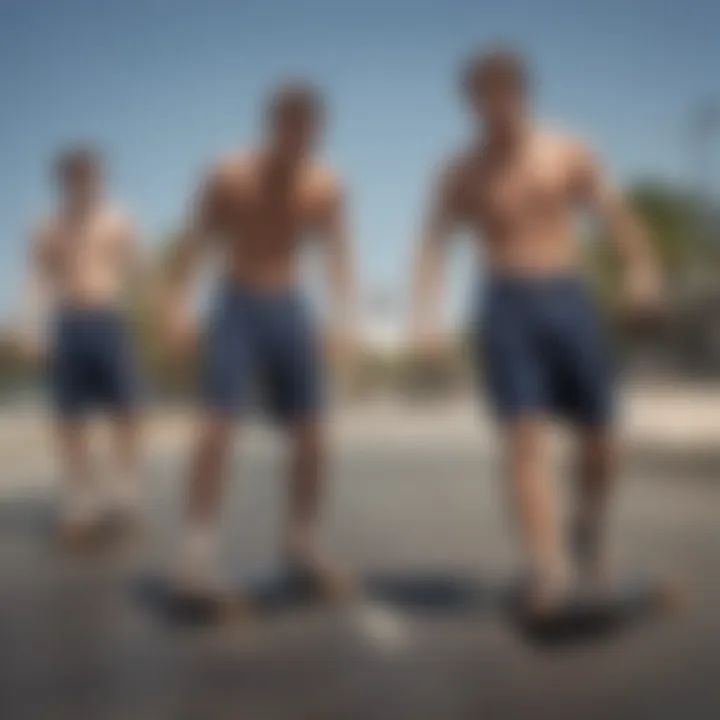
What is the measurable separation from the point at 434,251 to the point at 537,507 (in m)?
0.35

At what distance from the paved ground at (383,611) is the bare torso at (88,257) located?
0.19m

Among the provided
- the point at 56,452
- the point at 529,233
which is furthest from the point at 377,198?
the point at 56,452

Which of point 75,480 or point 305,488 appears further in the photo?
point 75,480

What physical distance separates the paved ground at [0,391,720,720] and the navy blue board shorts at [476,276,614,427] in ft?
0.17

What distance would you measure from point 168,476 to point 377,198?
1.49 feet

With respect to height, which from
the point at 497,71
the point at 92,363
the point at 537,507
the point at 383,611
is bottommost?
the point at 383,611

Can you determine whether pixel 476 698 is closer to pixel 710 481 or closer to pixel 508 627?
pixel 508 627

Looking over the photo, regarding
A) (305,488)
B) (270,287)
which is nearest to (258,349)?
(270,287)

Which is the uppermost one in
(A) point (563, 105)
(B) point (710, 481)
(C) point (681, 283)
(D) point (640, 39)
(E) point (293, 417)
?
(D) point (640, 39)

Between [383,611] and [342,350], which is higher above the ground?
[342,350]

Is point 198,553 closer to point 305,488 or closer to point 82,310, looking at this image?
point 305,488

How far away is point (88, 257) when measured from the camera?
1.25m

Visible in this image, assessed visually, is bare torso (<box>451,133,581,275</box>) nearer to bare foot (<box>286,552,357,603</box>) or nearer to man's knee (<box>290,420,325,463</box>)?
man's knee (<box>290,420,325,463</box>)

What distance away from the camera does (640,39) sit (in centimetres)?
129
